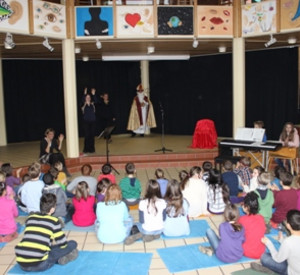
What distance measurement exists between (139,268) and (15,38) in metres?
6.70

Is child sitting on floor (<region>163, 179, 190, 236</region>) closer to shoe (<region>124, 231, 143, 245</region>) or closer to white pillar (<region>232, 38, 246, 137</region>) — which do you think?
shoe (<region>124, 231, 143, 245</region>)

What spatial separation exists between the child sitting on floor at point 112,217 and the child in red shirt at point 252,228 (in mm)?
1404

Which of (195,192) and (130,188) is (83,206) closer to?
(130,188)

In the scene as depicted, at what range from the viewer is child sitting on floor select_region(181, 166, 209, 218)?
5844 millimetres

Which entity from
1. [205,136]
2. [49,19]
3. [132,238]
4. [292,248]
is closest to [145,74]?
[205,136]

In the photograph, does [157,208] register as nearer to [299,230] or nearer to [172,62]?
[299,230]

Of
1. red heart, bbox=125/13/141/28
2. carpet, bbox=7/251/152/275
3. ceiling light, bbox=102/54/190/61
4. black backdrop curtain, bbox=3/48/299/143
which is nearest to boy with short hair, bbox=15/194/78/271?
carpet, bbox=7/251/152/275

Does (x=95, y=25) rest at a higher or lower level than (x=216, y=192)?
higher

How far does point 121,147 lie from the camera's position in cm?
1149

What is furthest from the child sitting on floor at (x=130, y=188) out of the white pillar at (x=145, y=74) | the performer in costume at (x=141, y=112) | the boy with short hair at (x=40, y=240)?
the white pillar at (x=145, y=74)

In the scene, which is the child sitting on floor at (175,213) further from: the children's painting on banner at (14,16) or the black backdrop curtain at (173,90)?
the black backdrop curtain at (173,90)

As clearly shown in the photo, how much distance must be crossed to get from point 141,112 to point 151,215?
8252mm

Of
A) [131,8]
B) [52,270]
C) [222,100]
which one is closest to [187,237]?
[52,270]

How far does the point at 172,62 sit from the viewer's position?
14.1m
